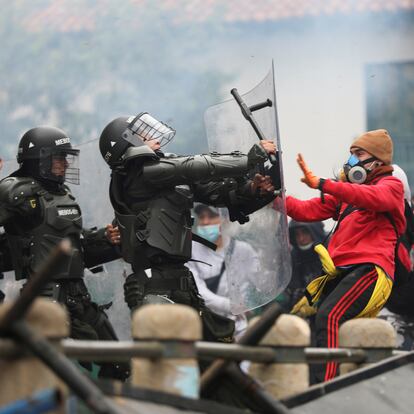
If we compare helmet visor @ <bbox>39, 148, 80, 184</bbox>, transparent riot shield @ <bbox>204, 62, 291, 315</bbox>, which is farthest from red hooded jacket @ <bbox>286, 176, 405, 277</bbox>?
helmet visor @ <bbox>39, 148, 80, 184</bbox>

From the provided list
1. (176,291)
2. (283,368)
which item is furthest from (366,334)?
(176,291)

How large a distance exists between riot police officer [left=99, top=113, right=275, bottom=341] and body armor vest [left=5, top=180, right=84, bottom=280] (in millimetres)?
381

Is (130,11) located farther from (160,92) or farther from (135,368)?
(135,368)

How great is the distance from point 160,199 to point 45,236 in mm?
816

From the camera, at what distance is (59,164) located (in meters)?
8.62

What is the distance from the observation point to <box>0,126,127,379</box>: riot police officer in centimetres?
827

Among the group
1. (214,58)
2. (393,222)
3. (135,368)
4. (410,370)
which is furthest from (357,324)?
(214,58)

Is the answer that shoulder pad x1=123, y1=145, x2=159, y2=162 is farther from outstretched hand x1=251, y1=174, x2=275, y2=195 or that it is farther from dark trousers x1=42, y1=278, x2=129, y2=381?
dark trousers x1=42, y1=278, x2=129, y2=381

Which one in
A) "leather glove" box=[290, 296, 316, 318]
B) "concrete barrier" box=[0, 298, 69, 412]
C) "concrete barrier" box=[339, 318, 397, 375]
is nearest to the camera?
"concrete barrier" box=[0, 298, 69, 412]

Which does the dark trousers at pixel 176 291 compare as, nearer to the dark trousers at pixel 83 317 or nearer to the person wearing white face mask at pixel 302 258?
the dark trousers at pixel 83 317

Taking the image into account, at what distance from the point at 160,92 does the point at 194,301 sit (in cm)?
808

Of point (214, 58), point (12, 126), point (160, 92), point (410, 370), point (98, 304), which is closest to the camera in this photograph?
point (410, 370)

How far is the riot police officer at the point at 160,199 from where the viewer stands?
7891 millimetres

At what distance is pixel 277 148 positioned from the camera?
324 inches
